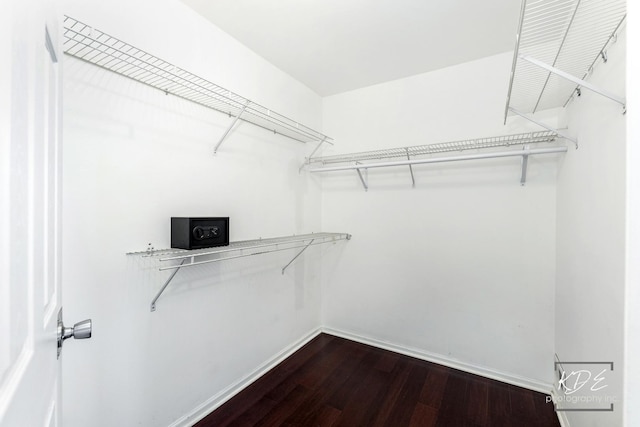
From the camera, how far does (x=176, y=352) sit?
1550 mm

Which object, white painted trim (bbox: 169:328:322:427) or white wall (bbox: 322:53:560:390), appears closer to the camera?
white painted trim (bbox: 169:328:322:427)

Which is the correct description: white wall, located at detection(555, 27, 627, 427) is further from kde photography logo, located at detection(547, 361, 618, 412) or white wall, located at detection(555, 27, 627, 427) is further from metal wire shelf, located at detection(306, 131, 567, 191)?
metal wire shelf, located at detection(306, 131, 567, 191)

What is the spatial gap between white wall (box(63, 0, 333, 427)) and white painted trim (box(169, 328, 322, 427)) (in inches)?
1.1

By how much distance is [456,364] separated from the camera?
218cm

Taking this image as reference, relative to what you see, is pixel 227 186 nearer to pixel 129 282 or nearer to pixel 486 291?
pixel 129 282

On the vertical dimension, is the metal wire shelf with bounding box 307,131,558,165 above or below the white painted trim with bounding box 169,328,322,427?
above

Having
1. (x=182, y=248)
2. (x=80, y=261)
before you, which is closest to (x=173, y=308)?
(x=182, y=248)

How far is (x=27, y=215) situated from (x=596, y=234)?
189cm

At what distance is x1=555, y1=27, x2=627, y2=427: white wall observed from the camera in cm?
100

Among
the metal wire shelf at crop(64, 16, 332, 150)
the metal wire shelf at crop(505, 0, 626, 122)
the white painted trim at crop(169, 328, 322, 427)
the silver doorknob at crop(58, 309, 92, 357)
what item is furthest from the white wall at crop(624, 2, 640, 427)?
the white painted trim at crop(169, 328, 322, 427)

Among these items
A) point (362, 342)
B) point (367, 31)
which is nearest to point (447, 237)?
point (362, 342)

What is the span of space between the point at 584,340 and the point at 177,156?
2366mm

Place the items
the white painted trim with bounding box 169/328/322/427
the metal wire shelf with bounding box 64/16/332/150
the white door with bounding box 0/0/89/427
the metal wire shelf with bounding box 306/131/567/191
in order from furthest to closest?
the metal wire shelf with bounding box 306/131/567/191 < the white painted trim with bounding box 169/328/322/427 < the metal wire shelf with bounding box 64/16/332/150 < the white door with bounding box 0/0/89/427

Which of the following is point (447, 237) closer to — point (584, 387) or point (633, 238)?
point (584, 387)
